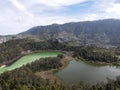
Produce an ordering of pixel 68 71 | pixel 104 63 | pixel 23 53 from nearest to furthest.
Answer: pixel 68 71, pixel 104 63, pixel 23 53

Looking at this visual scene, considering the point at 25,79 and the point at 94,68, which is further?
the point at 94,68

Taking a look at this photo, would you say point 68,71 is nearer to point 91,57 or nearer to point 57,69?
point 57,69

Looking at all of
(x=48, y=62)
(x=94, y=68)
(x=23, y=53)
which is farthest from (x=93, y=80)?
(x=23, y=53)

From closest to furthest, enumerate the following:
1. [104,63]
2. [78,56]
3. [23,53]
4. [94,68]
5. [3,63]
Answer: [94,68] → [104,63] → [3,63] → [78,56] → [23,53]

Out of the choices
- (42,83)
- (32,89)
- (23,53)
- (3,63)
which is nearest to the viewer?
(32,89)

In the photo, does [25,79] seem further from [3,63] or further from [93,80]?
[3,63]

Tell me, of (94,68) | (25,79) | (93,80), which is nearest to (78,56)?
(94,68)

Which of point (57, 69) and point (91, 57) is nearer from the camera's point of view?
point (57, 69)

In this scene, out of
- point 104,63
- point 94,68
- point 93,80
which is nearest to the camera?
point 93,80
